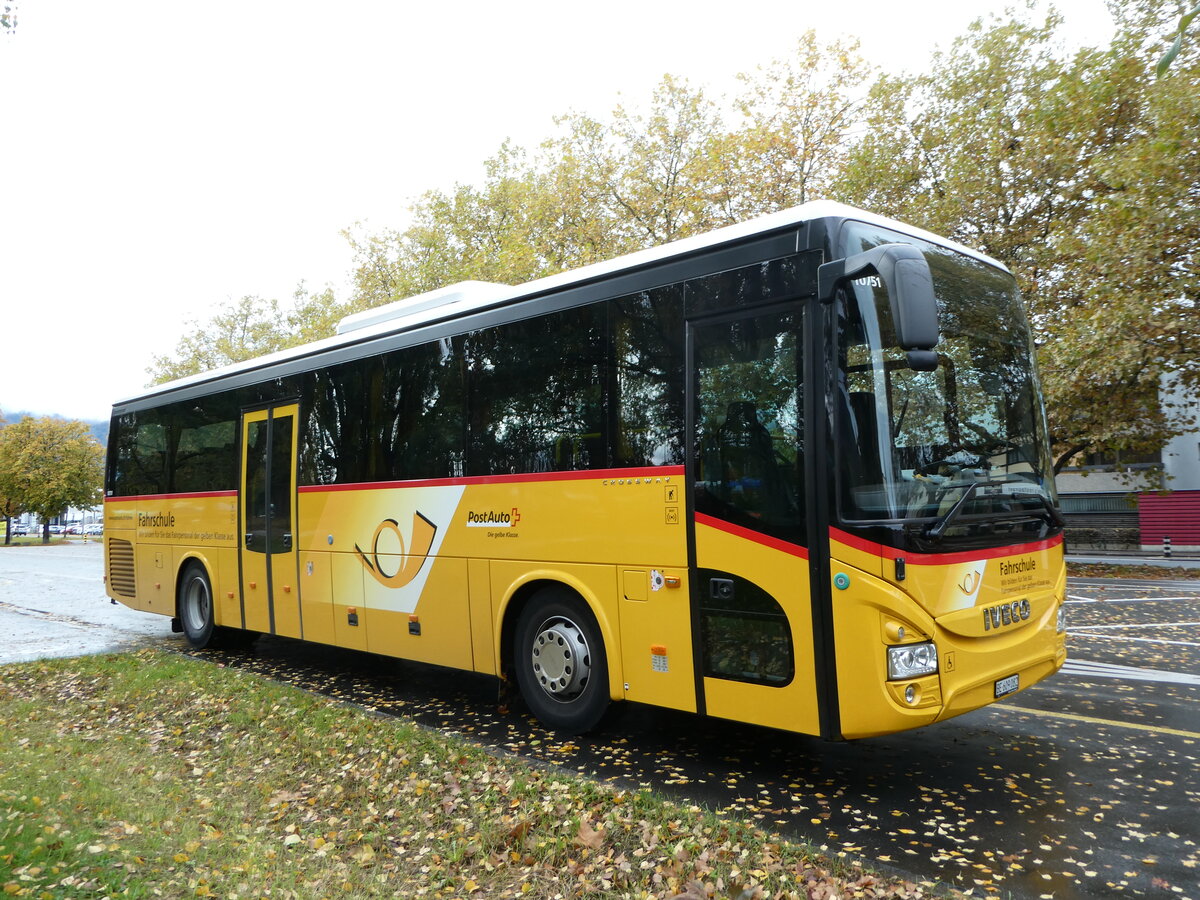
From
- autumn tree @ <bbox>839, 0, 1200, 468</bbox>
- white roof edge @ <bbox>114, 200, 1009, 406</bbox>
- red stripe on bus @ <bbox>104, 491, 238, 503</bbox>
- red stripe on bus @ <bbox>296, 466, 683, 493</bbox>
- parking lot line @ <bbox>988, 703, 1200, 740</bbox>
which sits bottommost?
parking lot line @ <bbox>988, 703, 1200, 740</bbox>

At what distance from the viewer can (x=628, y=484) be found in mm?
5992

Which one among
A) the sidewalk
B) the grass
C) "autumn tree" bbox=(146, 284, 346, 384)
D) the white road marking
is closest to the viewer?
the grass

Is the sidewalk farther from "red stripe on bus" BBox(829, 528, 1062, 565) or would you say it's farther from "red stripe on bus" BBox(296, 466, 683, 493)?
"red stripe on bus" BBox(296, 466, 683, 493)

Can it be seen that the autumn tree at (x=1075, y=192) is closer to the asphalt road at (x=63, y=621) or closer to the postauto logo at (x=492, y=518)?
the postauto logo at (x=492, y=518)

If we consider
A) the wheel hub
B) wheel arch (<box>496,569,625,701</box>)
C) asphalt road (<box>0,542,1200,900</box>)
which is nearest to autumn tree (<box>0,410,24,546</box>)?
asphalt road (<box>0,542,1200,900</box>)

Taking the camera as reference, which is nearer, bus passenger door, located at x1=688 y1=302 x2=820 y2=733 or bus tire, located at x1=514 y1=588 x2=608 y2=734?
bus passenger door, located at x1=688 y1=302 x2=820 y2=733

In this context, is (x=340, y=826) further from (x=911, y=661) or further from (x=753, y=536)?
(x=911, y=661)

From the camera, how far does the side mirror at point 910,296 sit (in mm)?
4570

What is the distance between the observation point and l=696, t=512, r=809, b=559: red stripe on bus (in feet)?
16.5

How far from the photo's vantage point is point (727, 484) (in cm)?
541

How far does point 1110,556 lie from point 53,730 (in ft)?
88.1

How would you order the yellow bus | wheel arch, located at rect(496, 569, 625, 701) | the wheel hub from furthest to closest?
the wheel hub, wheel arch, located at rect(496, 569, 625, 701), the yellow bus

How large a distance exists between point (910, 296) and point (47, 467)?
6645 cm

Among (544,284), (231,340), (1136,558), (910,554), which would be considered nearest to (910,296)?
(910,554)
